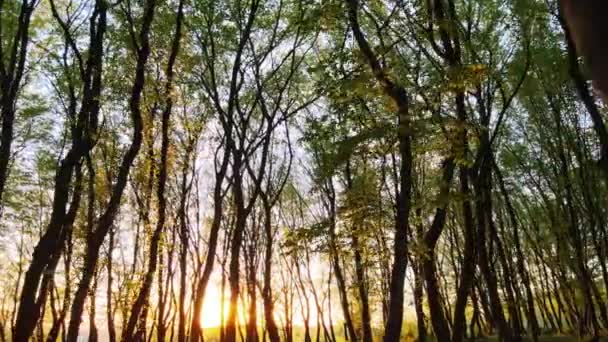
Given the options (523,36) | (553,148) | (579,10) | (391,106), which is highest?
(523,36)

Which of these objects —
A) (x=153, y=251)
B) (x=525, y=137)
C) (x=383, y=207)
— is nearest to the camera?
(x=383, y=207)

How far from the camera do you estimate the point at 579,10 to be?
1.18 meters

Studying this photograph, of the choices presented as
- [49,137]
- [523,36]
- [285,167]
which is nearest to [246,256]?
[285,167]

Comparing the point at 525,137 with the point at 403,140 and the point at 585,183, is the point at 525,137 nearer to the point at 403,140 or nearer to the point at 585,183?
the point at 585,183

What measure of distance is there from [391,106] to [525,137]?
1814 centimetres

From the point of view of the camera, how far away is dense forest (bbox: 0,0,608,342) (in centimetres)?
984

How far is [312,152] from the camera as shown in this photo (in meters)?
27.4

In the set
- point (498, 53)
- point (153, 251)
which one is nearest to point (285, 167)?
point (498, 53)

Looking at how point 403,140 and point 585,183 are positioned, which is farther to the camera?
point 585,183

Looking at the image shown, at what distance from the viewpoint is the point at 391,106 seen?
998 cm

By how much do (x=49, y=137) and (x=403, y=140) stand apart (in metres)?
18.1

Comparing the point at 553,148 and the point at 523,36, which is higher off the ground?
the point at 523,36

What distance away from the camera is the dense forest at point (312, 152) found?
9844 millimetres

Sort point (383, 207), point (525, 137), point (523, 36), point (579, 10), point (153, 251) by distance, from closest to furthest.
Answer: point (579, 10) < point (383, 207) < point (153, 251) < point (523, 36) < point (525, 137)
